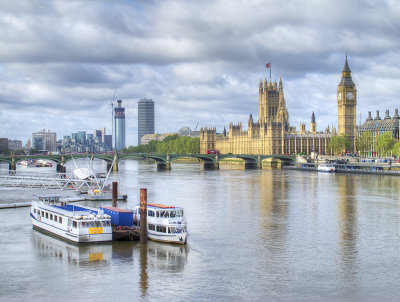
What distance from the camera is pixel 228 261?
3497cm

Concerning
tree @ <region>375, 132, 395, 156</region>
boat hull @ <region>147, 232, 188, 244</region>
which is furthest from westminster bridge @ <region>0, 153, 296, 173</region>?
boat hull @ <region>147, 232, 188, 244</region>

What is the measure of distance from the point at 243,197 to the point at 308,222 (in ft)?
65.0

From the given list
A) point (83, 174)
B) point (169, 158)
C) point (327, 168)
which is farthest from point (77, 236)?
point (169, 158)

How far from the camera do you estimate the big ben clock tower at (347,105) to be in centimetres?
18275

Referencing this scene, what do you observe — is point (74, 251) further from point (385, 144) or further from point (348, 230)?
point (385, 144)

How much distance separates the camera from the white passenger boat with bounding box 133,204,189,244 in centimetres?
3853

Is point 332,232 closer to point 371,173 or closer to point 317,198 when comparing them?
point 317,198

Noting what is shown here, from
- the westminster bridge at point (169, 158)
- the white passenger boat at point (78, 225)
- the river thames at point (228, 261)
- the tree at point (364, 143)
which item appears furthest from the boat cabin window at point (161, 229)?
the tree at point (364, 143)

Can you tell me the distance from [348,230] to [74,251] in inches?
859

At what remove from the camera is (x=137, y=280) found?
31.2 meters

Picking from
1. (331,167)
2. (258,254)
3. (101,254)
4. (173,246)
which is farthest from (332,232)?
(331,167)

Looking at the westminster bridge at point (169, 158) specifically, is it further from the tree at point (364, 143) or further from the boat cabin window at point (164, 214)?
the boat cabin window at point (164, 214)

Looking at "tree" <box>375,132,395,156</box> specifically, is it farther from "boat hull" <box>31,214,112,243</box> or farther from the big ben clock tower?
"boat hull" <box>31,214,112,243</box>

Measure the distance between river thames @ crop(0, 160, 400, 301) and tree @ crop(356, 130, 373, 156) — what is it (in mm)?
119661
